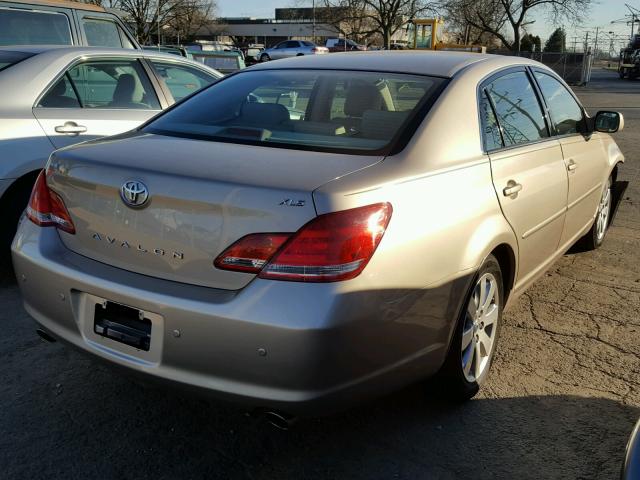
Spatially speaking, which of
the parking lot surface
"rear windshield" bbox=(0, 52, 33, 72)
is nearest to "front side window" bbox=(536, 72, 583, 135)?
the parking lot surface

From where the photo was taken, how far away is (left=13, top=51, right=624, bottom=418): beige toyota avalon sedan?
6.98ft

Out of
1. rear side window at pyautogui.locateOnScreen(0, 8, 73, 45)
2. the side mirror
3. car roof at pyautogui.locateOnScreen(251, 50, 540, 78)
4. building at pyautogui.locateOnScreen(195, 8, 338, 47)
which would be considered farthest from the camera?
building at pyautogui.locateOnScreen(195, 8, 338, 47)

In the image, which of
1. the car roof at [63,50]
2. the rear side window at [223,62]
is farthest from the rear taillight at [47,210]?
the rear side window at [223,62]

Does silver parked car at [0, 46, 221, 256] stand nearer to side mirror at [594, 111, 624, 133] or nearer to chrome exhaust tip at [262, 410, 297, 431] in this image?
chrome exhaust tip at [262, 410, 297, 431]

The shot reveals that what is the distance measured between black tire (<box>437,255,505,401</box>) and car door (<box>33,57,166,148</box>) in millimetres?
3171

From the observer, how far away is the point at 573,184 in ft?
13.3

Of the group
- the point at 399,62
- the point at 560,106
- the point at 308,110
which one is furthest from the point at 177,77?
the point at 560,106

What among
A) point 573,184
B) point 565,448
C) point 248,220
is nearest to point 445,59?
Answer: point 573,184

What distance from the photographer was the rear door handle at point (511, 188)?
301 cm

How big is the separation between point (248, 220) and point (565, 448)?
5.48 feet

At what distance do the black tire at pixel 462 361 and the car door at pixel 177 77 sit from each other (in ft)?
11.7

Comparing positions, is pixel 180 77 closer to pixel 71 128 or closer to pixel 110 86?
pixel 110 86

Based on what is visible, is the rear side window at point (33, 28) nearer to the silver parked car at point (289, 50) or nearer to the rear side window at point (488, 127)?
the rear side window at point (488, 127)

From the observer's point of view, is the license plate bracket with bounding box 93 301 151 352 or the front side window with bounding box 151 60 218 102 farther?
the front side window with bounding box 151 60 218 102
